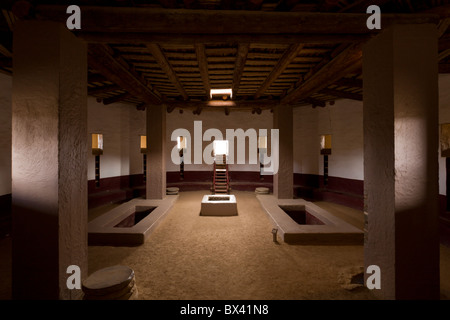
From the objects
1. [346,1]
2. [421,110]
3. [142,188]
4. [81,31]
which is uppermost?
[346,1]

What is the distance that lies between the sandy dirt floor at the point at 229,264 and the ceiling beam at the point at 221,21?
4.48 m

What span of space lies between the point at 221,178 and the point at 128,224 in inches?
237

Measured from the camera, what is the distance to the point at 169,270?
4.35m

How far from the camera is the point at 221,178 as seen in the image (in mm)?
12914

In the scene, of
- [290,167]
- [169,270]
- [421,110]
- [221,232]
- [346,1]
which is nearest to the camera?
[421,110]

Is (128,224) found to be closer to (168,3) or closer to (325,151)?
(168,3)

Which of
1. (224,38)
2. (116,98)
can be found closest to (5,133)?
(116,98)

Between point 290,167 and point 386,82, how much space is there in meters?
6.63

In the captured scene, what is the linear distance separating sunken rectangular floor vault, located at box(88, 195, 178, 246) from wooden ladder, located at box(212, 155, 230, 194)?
3.41 meters

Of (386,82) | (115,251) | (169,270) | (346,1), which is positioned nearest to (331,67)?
(346,1)

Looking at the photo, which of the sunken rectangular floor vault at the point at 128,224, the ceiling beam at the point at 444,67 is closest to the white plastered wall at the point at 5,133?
the sunken rectangular floor vault at the point at 128,224

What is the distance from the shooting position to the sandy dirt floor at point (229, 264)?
12.0ft

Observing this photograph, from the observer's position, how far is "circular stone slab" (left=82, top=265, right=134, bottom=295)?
3062 millimetres
